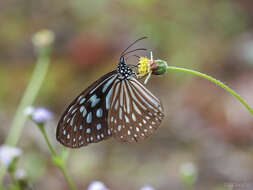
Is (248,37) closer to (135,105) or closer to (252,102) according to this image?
(252,102)

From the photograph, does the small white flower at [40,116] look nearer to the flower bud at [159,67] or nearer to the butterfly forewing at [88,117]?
the butterfly forewing at [88,117]

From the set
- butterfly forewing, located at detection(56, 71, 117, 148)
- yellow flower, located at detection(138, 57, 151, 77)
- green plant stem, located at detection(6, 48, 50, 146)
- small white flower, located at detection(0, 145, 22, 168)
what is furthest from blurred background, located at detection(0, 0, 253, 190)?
yellow flower, located at detection(138, 57, 151, 77)

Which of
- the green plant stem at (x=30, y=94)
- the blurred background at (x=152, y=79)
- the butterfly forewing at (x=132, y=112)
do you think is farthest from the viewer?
the blurred background at (x=152, y=79)

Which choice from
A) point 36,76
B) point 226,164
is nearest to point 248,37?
point 226,164

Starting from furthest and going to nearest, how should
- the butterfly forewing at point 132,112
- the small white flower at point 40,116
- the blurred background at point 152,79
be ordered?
the blurred background at point 152,79, the small white flower at point 40,116, the butterfly forewing at point 132,112

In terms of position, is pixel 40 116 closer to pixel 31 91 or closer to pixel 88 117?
pixel 88 117

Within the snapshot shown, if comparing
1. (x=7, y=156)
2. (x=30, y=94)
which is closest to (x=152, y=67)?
(x=7, y=156)

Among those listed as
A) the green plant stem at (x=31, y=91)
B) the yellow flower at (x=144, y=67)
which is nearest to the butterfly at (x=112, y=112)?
the yellow flower at (x=144, y=67)
